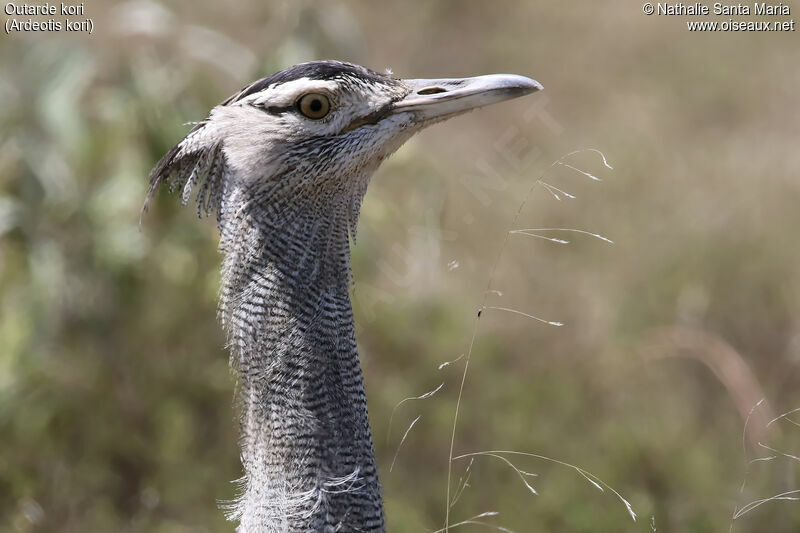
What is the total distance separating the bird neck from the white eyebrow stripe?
0.28m

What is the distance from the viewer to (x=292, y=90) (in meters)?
2.39

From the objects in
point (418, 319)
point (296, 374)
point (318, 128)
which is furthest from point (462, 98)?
point (418, 319)

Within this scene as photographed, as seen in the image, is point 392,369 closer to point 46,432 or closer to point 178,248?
point 178,248

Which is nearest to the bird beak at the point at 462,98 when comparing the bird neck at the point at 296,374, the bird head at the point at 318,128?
the bird head at the point at 318,128

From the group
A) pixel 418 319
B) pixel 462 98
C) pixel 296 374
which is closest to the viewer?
pixel 296 374

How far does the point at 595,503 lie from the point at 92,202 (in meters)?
2.80

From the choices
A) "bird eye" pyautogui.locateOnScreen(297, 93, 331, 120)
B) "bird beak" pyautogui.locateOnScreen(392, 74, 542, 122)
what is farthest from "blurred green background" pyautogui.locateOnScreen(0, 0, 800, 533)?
"bird eye" pyautogui.locateOnScreen(297, 93, 331, 120)

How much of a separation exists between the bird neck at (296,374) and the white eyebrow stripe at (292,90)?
0.92 ft

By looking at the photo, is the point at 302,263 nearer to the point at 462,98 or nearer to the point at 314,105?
the point at 314,105

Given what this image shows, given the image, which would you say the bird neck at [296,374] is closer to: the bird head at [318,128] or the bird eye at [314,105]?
the bird head at [318,128]

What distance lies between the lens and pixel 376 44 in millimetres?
8484

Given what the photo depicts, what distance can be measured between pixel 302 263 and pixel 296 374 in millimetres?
286

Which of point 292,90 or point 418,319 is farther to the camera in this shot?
point 418,319

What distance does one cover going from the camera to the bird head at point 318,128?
7.87ft
